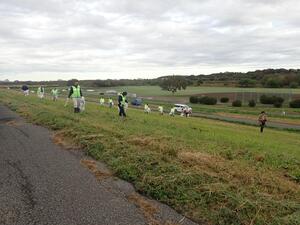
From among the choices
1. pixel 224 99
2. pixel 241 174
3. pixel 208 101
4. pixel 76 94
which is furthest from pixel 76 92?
pixel 224 99

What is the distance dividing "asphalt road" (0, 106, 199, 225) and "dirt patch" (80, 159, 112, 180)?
10cm

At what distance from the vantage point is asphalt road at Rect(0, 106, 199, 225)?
609 cm

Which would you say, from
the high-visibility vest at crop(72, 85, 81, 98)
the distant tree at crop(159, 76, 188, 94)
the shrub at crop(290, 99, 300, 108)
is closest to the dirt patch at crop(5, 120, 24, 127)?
the high-visibility vest at crop(72, 85, 81, 98)

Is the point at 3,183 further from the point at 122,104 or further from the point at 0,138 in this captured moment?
the point at 122,104

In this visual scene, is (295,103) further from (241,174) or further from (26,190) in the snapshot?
(26,190)

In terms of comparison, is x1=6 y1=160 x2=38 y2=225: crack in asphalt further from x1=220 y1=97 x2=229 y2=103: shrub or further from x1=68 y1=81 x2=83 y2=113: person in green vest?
x1=220 y1=97 x2=229 y2=103: shrub

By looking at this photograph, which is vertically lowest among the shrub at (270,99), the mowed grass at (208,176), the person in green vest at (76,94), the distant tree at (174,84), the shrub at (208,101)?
the shrub at (208,101)

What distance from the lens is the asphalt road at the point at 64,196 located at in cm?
609

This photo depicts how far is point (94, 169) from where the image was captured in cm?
906

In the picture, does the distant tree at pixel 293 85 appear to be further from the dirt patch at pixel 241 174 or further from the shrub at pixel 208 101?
the dirt patch at pixel 241 174

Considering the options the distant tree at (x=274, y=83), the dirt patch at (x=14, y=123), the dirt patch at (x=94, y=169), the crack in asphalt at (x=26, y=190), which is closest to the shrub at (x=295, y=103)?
the distant tree at (x=274, y=83)

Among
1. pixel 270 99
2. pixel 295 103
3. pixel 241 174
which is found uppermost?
pixel 241 174

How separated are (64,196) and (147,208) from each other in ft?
5.15

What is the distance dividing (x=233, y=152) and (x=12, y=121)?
38.8 feet
